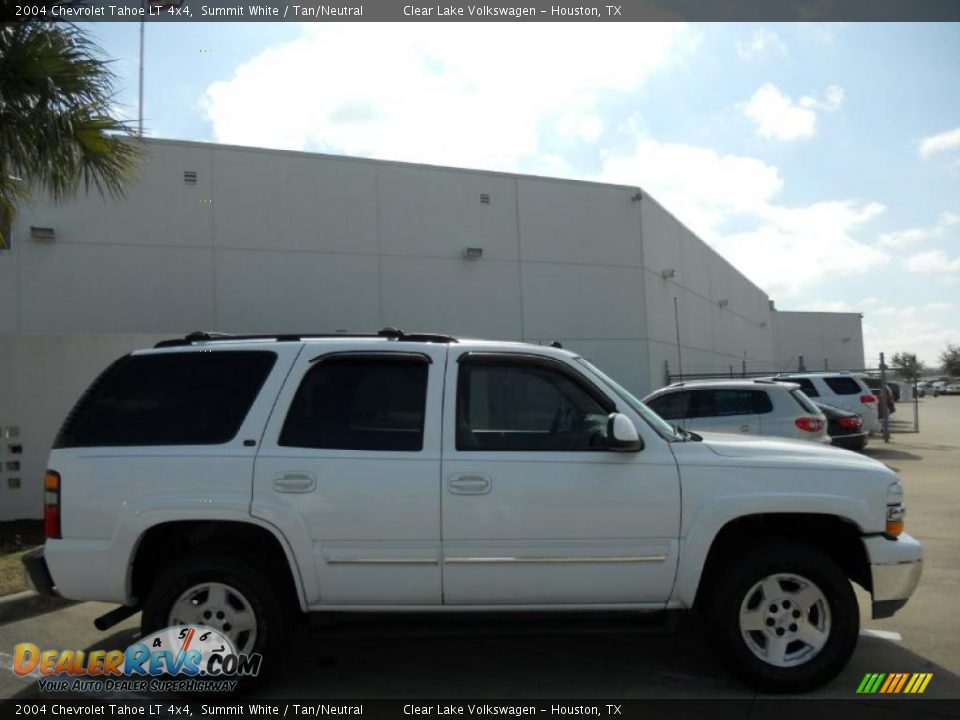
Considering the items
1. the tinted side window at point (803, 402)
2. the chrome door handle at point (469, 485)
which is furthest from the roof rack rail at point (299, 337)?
the tinted side window at point (803, 402)

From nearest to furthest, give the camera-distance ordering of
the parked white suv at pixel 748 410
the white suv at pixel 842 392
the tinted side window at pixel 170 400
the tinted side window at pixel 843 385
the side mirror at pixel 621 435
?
the side mirror at pixel 621 435 → the tinted side window at pixel 170 400 → the parked white suv at pixel 748 410 → the white suv at pixel 842 392 → the tinted side window at pixel 843 385

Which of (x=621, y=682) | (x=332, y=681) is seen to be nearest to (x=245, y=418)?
(x=332, y=681)

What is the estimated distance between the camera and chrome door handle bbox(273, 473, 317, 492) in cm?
423

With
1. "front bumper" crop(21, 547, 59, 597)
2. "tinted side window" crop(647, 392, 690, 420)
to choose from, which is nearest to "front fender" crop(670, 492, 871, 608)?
"front bumper" crop(21, 547, 59, 597)

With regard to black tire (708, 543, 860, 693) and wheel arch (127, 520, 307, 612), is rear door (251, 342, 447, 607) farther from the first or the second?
black tire (708, 543, 860, 693)

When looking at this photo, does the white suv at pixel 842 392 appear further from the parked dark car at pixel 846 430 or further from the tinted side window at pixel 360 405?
the tinted side window at pixel 360 405

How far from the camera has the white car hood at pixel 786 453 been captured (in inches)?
174

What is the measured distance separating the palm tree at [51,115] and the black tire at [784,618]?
7626 mm

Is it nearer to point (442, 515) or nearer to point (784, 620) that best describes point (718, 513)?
point (784, 620)

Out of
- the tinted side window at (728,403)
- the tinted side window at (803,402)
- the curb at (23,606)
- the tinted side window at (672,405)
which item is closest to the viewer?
the curb at (23,606)

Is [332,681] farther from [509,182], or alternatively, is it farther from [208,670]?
[509,182]

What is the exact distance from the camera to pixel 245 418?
4414 millimetres

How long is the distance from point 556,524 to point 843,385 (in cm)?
1686

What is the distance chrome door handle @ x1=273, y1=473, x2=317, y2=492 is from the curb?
292cm
